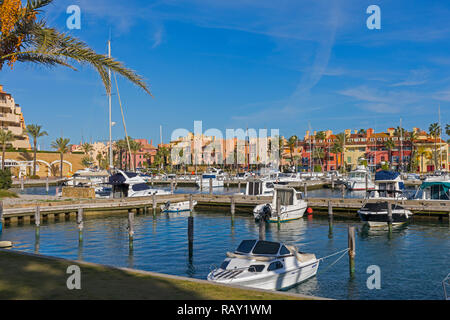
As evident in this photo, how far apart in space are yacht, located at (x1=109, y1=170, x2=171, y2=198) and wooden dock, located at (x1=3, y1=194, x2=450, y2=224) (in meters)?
2.81

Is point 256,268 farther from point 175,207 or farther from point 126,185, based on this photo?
point 126,185

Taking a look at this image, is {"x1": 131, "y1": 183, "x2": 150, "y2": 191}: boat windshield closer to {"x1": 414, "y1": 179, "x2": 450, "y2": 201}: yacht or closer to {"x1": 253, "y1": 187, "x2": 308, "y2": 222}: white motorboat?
{"x1": 253, "y1": 187, "x2": 308, "y2": 222}: white motorboat

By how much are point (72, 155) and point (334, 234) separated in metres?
109

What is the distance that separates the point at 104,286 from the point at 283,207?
28.6 metres

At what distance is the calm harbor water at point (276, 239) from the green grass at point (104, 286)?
343 inches

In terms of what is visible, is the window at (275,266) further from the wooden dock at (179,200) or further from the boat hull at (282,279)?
the wooden dock at (179,200)

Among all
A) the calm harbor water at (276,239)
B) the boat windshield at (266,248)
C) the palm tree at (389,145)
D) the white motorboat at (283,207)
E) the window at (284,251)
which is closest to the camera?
the boat windshield at (266,248)

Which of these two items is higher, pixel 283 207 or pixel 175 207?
pixel 283 207

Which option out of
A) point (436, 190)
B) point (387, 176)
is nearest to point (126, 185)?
point (387, 176)

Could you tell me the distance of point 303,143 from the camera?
149 meters

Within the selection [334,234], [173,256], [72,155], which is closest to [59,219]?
[173,256]

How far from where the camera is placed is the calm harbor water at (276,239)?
779 inches

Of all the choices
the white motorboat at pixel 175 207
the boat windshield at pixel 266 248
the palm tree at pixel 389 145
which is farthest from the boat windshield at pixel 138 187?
the palm tree at pixel 389 145

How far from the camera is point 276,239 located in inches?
1264
